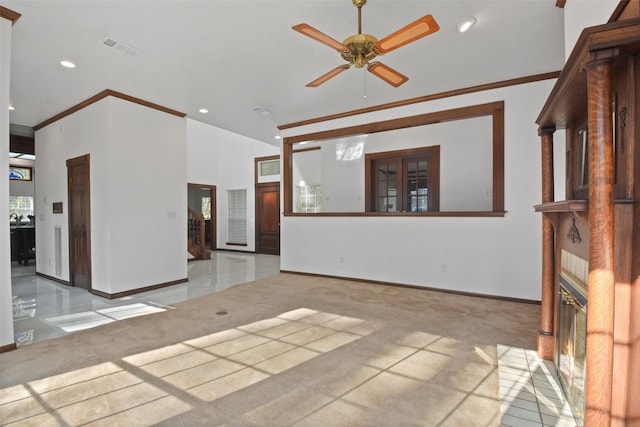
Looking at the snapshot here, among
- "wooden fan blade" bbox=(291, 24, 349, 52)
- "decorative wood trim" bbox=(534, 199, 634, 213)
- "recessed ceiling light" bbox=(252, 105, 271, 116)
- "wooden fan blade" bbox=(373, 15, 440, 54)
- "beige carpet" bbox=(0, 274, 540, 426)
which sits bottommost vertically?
"beige carpet" bbox=(0, 274, 540, 426)

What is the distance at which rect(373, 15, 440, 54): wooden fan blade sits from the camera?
211 centimetres

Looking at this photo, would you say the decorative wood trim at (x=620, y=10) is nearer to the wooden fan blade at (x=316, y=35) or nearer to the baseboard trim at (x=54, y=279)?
the wooden fan blade at (x=316, y=35)

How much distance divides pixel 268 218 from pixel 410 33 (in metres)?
7.28

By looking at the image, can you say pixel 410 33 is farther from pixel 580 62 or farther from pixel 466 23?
pixel 580 62

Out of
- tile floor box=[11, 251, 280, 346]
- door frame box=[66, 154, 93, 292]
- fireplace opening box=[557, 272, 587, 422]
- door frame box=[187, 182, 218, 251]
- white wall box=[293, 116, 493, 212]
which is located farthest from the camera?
door frame box=[187, 182, 218, 251]

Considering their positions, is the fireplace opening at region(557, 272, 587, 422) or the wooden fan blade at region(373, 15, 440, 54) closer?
the fireplace opening at region(557, 272, 587, 422)

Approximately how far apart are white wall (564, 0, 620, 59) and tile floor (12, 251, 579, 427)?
232 cm

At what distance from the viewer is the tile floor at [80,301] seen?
332cm

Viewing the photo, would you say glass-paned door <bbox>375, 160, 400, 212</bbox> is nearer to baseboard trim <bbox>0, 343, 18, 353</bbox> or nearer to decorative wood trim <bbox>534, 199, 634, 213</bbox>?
decorative wood trim <bbox>534, 199, 634, 213</bbox>

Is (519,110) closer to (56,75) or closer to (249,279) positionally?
(249,279)

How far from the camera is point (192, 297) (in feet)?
14.5

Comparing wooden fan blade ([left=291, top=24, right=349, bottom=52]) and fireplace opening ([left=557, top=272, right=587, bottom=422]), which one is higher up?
wooden fan blade ([left=291, top=24, right=349, bottom=52])

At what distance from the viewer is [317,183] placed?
830 centimetres

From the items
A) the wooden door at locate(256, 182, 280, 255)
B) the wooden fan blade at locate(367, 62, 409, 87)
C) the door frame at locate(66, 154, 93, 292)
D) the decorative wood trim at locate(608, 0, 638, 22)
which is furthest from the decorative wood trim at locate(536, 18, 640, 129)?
the wooden door at locate(256, 182, 280, 255)
